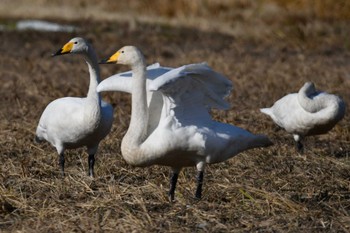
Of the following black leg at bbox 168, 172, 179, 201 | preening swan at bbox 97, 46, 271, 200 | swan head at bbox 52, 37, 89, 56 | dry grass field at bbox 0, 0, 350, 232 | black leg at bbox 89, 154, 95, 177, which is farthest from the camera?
swan head at bbox 52, 37, 89, 56

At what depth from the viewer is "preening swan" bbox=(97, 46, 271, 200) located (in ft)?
19.6

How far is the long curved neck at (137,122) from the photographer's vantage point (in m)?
5.99

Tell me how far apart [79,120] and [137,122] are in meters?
1.13

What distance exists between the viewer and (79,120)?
7.09m

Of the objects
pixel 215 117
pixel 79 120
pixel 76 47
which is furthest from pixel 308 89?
pixel 79 120

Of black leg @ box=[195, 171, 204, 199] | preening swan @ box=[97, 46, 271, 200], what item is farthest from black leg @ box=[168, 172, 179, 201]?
black leg @ box=[195, 171, 204, 199]

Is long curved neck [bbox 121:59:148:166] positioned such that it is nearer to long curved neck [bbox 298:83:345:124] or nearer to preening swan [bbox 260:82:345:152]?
preening swan [bbox 260:82:345:152]

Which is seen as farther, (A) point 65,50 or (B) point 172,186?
(A) point 65,50

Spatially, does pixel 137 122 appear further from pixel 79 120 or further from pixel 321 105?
pixel 321 105

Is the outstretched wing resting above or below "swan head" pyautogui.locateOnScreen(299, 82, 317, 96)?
above

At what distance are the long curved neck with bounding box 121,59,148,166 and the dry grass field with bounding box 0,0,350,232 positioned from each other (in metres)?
0.30

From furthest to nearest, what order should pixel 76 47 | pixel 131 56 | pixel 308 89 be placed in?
1. pixel 308 89
2. pixel 76 47
3. pixel 131 56

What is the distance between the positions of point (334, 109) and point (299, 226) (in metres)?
3.22

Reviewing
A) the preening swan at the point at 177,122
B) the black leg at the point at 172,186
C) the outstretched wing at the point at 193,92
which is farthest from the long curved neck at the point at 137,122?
the black leg at the point at 172,186
